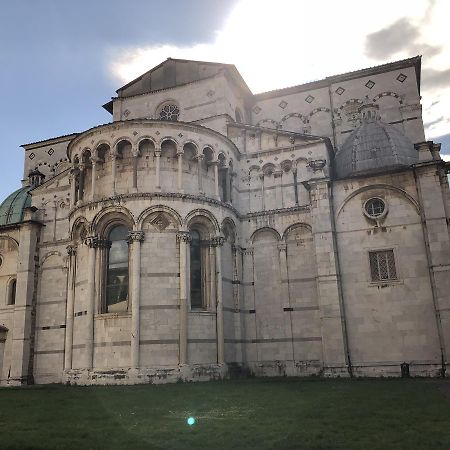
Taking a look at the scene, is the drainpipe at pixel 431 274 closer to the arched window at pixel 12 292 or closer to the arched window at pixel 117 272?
the arched window at pixel 117 272

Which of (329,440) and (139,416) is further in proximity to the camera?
(139,416)

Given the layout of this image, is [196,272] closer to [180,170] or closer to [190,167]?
[180,170]

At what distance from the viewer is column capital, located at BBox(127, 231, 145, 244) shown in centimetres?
2283

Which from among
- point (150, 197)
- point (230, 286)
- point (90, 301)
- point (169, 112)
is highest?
point (169, 112)

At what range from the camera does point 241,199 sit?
27609 millimetres

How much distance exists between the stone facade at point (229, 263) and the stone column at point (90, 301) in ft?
0.19

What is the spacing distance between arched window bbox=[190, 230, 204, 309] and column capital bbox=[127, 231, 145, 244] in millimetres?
2561

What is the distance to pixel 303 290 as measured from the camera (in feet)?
82.6

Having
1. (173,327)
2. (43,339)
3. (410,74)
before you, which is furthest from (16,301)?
(410,74)

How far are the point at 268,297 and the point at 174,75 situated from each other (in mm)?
15643

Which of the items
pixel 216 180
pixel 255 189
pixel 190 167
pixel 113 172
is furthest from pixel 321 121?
pixel 113 172

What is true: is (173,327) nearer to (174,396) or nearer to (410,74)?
(174,396)

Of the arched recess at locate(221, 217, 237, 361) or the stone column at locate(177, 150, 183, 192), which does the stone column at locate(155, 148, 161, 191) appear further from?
the arched recess at locate(221, 217, 237, 361)

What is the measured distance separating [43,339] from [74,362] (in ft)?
18.9
